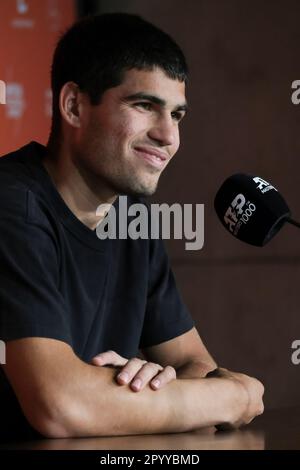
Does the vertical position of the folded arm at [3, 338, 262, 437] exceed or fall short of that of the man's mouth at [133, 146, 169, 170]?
it falls short

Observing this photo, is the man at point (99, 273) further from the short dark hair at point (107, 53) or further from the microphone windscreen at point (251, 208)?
the microphone windscreen at point (251, 208)

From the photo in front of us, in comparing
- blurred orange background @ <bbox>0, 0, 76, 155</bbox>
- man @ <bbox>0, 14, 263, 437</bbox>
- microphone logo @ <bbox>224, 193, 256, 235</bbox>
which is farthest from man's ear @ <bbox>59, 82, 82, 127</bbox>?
blurred orange background @ <bbox>0, 0, 76, 155</bbox>

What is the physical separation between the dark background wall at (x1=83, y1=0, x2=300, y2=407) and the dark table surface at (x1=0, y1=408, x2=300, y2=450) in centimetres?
119

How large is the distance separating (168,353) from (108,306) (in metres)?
0.13

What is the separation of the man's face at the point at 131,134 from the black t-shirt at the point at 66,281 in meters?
0.08

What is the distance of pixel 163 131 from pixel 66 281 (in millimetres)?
277

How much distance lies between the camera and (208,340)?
2.37m

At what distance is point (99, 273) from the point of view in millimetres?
1344

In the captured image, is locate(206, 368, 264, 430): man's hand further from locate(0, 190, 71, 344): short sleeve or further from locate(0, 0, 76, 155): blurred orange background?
locate(0, 0, 76, 155): blurred orange background

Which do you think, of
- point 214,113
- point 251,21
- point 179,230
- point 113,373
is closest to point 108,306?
point 113,373

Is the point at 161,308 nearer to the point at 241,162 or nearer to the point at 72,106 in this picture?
the point at 72,106

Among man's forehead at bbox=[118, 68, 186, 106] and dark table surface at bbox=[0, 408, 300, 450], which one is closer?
dark table surface at bbox=[0, 408, 300, 450]

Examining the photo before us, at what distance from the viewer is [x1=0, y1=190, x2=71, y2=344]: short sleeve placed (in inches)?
42.6

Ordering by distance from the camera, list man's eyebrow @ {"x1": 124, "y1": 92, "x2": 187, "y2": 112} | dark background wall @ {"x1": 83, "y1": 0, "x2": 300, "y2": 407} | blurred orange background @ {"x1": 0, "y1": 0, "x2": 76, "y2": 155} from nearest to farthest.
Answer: man's eyebrow @ {"x1": 124, "y1": 92, "x2": 187, "y2": 112}, blurred orange background @ {"x1": 0, "y1": 0, "x2": 76, "y2": 155}, dark background wall @ {"x1": 83, "y1": 0, "x2": 300, "y2": 407}
